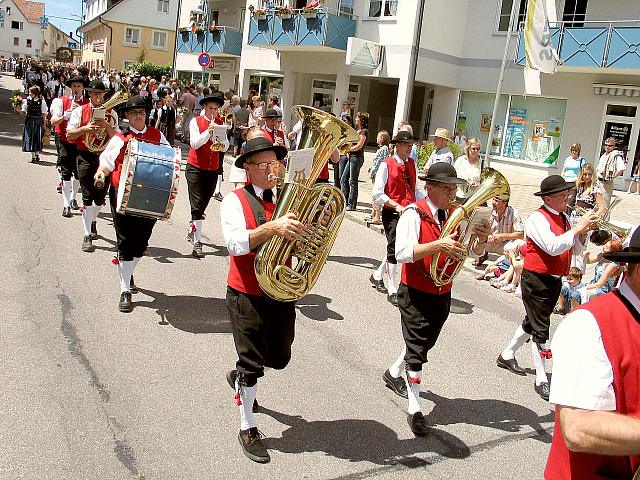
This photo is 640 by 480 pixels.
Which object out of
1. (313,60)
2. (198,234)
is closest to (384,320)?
(198,234)

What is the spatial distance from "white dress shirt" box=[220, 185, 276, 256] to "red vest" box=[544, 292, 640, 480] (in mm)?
2094

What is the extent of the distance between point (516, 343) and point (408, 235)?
7.16 feet

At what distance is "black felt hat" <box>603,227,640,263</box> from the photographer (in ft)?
7.07

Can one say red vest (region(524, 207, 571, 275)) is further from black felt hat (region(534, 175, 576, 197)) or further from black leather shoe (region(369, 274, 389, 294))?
black leather shoe (region(369, 274, 389, 294))

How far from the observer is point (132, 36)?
183 ft

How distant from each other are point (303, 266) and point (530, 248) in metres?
2.53

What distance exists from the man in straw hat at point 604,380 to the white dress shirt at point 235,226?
6.71ft

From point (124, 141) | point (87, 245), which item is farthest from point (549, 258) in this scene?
point (87, 245)

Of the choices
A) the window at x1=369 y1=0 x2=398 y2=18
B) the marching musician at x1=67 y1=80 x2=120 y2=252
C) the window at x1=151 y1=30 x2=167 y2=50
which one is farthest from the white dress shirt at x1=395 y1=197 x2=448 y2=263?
the window at x1=151 y1=30 x2=167 y2=50

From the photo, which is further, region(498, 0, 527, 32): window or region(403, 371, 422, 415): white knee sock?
region(498, 0, 527, 32): window

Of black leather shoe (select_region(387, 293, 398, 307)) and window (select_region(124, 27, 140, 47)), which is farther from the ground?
window (select_region(124, 27, 140, 47))

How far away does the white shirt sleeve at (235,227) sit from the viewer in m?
3.82

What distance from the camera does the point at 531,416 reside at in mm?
5172

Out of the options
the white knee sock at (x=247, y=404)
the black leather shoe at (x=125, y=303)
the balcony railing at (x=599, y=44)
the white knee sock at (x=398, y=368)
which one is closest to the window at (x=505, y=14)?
the balcony railing at (x=599, y=44)
